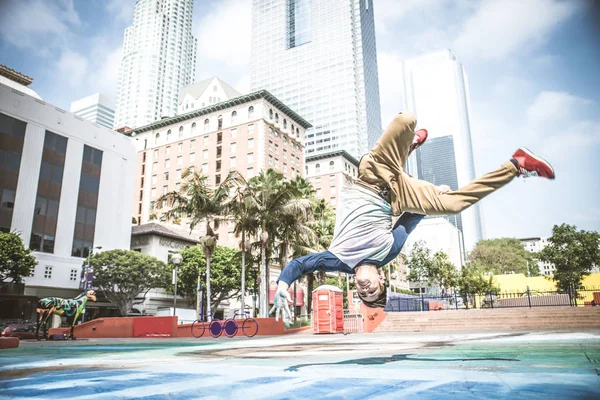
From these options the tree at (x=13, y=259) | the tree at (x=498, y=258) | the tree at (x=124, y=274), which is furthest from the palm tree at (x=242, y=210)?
the tree at (x=498, y=258)

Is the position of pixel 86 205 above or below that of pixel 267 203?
above

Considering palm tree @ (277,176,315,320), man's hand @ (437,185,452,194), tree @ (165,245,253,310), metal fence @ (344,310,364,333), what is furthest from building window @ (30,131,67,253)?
man's hand @ (437,185,452,194)

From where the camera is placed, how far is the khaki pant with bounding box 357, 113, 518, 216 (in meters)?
6.16

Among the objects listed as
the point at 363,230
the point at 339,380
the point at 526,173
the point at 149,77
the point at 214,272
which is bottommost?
the point at 339,380

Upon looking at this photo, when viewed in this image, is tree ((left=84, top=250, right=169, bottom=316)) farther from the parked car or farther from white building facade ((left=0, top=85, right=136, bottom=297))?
the parked car

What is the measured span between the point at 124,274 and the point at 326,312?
965 inches

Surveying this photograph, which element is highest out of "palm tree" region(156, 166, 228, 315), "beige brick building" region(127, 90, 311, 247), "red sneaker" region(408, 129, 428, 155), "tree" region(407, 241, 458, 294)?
"beige brick building" region(127, 90, 311, 247)

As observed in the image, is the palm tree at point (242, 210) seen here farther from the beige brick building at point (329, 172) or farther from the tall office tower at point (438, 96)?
the beige brick building at point (329, 172)

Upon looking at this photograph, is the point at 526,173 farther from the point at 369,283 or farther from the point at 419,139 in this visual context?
the point at 369,283

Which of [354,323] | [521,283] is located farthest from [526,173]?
[521,283]

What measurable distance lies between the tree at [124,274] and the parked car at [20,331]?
16.9 meters

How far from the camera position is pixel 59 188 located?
4319 cm

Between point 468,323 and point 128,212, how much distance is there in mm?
39093

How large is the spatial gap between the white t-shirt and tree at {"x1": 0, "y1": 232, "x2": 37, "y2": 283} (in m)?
34.9
